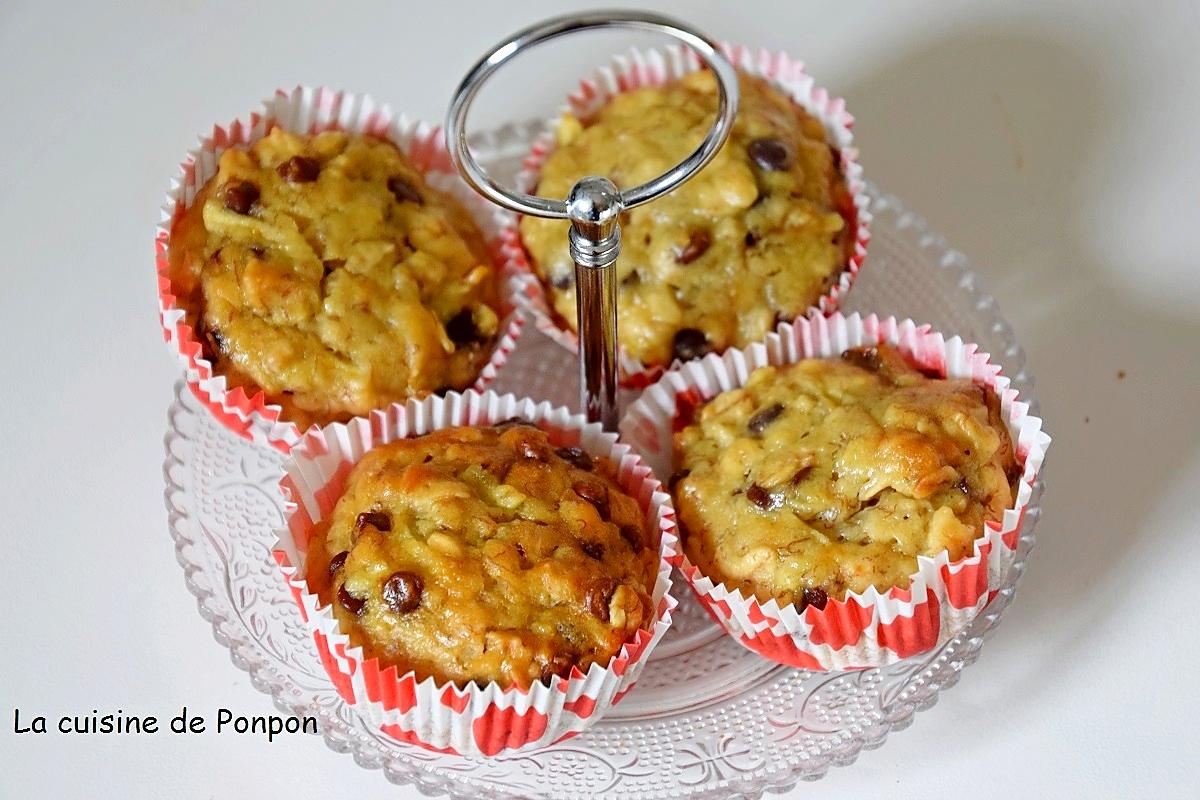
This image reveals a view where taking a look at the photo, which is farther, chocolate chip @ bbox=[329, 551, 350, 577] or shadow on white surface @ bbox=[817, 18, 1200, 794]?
shadow on white surface @ bbox=[817, 18, 1200, 794]

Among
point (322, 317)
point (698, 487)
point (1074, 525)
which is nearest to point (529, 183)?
point (322, 317)

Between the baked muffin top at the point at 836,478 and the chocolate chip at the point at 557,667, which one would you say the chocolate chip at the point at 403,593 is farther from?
the baked muffin top at the point at 836,478

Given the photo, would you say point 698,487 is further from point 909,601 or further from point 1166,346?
point 1166,346

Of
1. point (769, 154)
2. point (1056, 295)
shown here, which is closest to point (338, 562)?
point (769, 154)

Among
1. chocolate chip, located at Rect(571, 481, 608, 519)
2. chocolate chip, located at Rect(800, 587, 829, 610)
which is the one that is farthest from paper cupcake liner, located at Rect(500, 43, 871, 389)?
chocolate chip, located at Rect(800, 587, 829, 610)

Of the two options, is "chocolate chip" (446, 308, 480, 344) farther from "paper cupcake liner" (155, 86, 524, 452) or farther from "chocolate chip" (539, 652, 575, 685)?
"chocolate chip" (539, 652, 575, 685)
